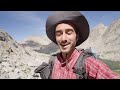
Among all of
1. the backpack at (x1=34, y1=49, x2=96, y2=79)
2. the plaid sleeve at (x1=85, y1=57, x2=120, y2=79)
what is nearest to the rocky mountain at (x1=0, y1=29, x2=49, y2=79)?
the backpack at (x1=34, y1=49, x2=96, y2=79)

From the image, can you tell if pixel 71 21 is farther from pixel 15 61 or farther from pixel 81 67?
pixel 15 61

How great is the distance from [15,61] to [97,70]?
1.66m

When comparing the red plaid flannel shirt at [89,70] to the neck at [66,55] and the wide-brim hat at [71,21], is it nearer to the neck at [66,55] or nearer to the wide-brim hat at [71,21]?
the neck at [66,55]

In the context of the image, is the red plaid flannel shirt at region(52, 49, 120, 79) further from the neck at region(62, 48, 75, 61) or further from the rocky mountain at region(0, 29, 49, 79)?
the rocky mountain at region(0, 29, 49, 79)

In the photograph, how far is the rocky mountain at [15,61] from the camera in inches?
101

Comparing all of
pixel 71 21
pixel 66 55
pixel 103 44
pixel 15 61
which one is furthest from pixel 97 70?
pixel 103 44

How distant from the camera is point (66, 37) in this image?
1720 millimetres

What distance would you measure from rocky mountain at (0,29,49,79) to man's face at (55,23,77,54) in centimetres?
65

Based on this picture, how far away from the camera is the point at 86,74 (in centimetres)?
163

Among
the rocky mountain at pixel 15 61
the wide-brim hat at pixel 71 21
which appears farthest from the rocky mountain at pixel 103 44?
the rocky mountain at pixel 15 61

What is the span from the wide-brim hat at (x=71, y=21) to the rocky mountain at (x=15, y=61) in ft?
2.25
